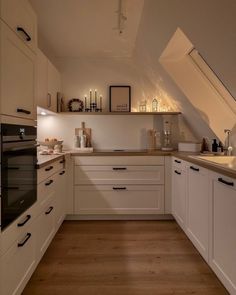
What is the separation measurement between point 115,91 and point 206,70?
4.69 feet

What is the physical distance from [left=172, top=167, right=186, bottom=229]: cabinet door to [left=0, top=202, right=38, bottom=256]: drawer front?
1.52 meters

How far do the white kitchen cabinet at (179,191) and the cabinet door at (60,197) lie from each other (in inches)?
52.4

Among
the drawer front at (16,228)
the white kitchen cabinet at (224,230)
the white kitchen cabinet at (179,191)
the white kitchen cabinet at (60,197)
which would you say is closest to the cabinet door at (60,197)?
the white kitchen cabinet at (60,197)

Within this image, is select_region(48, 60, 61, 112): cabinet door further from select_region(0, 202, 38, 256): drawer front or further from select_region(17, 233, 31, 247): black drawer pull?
select_region(17, 233, 31, 247): black drawer pull

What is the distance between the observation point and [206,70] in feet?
8.87

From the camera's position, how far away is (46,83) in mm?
2834

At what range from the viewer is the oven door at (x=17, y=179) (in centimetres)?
132

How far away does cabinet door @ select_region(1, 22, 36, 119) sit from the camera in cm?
133

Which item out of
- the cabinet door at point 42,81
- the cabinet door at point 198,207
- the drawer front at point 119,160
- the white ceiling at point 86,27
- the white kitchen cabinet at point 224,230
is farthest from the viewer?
the drawer front at point 119,160

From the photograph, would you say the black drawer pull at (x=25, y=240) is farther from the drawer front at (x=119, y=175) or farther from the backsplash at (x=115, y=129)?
the backsplash at (x=115, y=129)

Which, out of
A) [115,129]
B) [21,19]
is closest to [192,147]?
[115,129]

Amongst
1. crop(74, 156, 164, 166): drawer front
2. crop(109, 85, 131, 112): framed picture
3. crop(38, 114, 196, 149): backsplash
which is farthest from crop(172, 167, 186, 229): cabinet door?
crop(109, 85, 131, 112): framed picture

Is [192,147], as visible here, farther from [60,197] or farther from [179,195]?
[60,197]

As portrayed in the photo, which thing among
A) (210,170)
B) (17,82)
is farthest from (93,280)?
(17,82)
